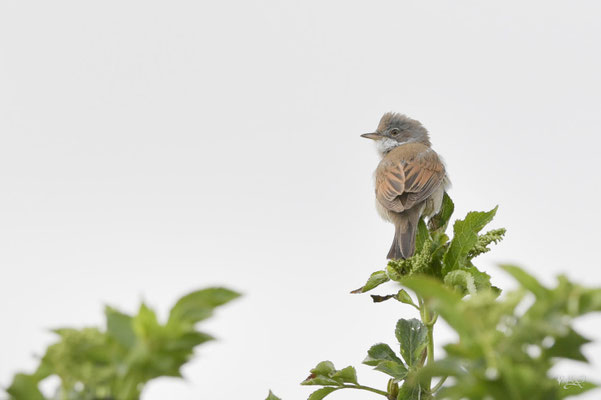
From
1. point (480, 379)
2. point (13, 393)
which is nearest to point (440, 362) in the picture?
point (480, 379)

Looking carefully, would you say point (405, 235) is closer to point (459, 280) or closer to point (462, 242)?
point (462, 242)

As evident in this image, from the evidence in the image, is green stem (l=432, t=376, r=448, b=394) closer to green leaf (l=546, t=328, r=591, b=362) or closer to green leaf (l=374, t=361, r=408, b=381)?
green leaf (l=374, t=361, r=408, b=381)

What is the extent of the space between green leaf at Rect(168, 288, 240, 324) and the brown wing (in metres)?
6.71

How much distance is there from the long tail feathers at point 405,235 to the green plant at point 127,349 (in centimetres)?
535

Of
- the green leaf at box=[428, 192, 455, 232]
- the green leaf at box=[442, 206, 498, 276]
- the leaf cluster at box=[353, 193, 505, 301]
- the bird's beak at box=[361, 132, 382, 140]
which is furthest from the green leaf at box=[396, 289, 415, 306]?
the bird's beak at box=[361, 132, 382, 140]

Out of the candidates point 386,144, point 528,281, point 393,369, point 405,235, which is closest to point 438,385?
point 393,369

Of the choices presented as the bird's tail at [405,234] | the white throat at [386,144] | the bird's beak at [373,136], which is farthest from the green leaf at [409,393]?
the bird's beak at [373,136]

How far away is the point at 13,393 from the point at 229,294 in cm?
35

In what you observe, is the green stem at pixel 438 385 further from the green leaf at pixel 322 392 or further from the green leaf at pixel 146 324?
the green leaf at pixel 146 324

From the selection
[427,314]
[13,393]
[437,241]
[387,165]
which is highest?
[387,165]

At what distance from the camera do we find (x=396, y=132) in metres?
10.8

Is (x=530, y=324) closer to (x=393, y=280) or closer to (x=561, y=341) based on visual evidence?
(x=561, y=341)

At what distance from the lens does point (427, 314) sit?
9.93ft

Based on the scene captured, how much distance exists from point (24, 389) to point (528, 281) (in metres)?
0.75
